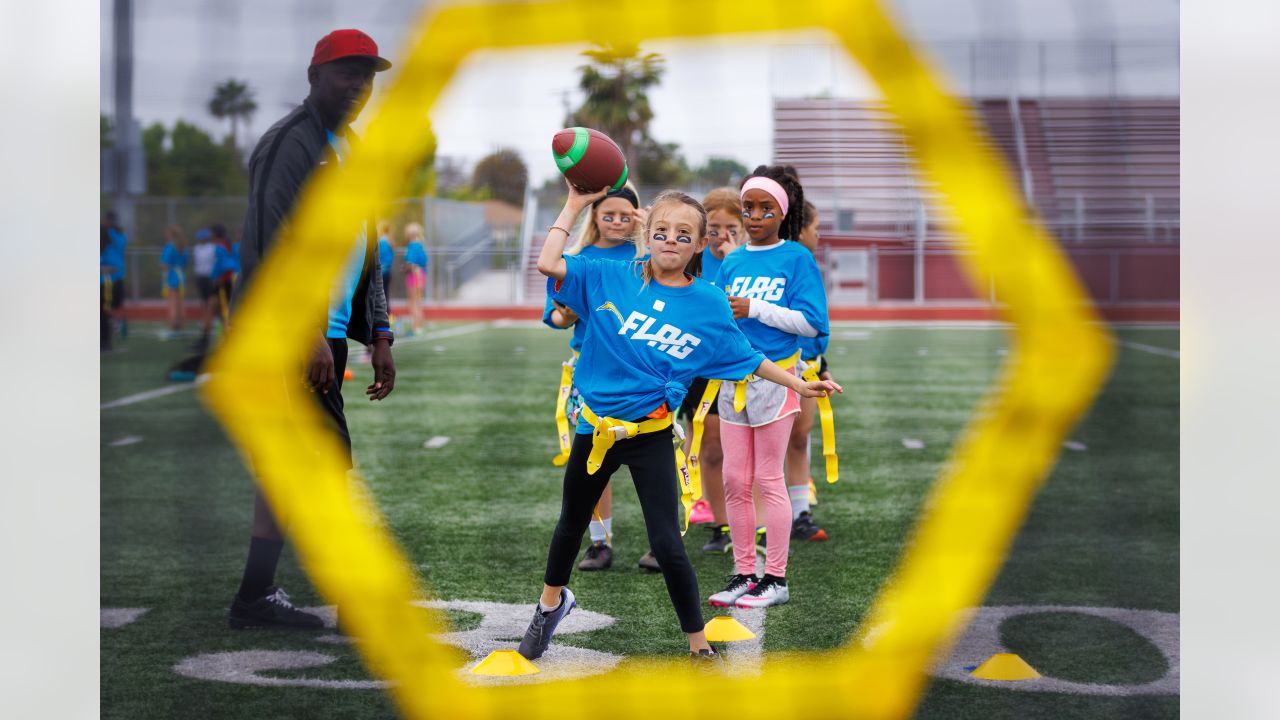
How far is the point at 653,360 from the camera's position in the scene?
132 inches

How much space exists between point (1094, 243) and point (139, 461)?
16.1 feet

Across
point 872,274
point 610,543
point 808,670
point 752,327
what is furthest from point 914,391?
point 808,670

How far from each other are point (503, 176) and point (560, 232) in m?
1.67

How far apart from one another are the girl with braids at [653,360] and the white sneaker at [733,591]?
61 centimetres

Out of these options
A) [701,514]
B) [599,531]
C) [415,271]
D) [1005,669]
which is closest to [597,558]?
[599,531]

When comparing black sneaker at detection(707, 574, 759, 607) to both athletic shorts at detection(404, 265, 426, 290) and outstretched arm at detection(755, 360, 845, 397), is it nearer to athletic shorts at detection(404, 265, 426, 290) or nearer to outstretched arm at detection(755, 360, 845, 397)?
outstretched arm at detection(755, 360, 845, 397)

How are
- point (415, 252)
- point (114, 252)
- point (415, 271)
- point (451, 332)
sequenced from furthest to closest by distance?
point (451, 332)
point (415, 271)
point (415, 252)
point (114, 252)

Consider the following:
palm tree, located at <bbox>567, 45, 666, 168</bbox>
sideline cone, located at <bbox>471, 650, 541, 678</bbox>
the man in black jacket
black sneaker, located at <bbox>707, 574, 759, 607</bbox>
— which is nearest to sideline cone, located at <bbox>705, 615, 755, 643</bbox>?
black sneaker, located at <bbox>707, 574, 759, 607</bbox>

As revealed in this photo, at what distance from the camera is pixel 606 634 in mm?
3775

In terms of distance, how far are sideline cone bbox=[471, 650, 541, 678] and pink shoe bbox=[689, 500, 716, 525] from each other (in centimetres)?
184

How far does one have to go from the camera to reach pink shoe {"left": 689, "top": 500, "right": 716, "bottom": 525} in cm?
527

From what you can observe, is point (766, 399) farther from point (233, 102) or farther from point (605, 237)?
point (233, 102)

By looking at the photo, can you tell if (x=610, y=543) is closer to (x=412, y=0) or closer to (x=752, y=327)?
(x=752, y=327)

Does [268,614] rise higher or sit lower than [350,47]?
lower
